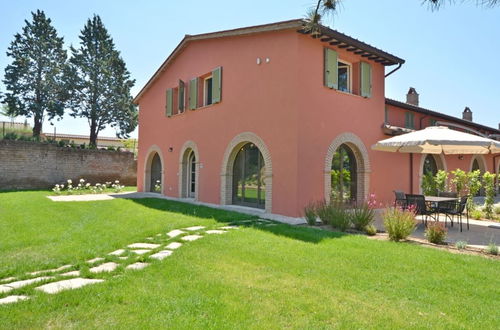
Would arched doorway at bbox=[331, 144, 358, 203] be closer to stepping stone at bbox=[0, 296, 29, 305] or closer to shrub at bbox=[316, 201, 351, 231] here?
shrub at bbox=[316, 201, 351, 231]

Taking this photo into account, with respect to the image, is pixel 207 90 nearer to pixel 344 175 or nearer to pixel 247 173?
pixel 247 173

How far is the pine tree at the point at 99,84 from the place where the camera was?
1147 inches

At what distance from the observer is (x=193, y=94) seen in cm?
1434

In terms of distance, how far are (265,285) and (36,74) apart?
31.7m

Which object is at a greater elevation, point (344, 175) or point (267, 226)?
point (344, 175)

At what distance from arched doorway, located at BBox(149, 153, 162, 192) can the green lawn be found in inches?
464

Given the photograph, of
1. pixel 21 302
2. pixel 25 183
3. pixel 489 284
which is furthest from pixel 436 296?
pixel 25 183

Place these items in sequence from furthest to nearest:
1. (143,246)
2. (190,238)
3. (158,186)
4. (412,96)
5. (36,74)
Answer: (36,74) < (412,96) < (158,186) < (190,238) < (143,246)

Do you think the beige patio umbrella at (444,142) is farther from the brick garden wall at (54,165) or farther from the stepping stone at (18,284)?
the brick garden wall at (54,165)

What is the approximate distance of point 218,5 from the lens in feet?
25.2

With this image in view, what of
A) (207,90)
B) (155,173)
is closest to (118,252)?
(207,90)

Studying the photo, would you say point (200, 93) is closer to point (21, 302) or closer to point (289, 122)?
point (289, 122)

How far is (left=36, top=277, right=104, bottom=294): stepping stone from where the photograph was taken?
12.5 ft

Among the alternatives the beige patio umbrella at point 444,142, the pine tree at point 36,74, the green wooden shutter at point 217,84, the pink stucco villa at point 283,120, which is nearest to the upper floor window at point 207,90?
the pink stucco villa at point 283,120
